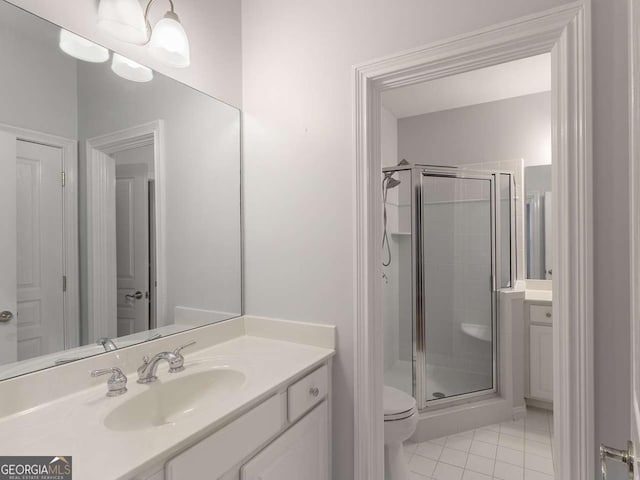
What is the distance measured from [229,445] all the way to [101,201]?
887 millimetres

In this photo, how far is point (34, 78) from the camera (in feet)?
3.20

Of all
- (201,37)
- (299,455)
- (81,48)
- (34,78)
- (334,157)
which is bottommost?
(299,455)

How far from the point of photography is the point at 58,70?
1034 mm

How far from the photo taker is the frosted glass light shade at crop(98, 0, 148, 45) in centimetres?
109

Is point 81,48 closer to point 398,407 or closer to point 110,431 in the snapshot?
point 110,431

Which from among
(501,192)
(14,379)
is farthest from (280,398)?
(501,192)

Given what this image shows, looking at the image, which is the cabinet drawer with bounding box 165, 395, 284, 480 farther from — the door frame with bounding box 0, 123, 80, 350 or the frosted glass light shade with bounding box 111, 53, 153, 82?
the frosted glass light shade with bounding box 111, 53, 153, 82

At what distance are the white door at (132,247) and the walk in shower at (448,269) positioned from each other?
1.85 metres

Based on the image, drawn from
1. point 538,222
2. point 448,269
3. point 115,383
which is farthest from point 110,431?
point 538,222

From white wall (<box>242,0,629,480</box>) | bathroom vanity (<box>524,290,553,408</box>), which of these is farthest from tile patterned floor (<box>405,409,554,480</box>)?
white wall (<box>242,0,629,480</box>)

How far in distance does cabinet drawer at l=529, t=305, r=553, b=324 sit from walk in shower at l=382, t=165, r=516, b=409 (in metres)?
0.25

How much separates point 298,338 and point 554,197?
1132 millimetres

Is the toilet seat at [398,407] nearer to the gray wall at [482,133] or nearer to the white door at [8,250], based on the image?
the white door at [8,250]

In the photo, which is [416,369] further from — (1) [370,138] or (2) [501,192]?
(1) [370,138]
